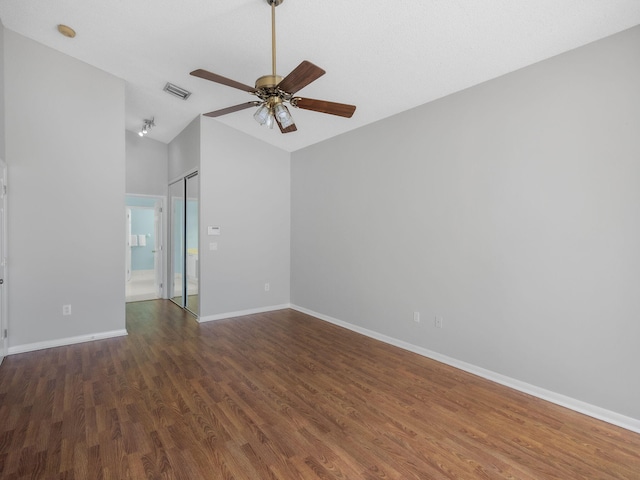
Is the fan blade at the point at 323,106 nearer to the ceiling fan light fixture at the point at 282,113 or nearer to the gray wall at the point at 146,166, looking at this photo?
the ceiling fan light fixture at the point at 282,113

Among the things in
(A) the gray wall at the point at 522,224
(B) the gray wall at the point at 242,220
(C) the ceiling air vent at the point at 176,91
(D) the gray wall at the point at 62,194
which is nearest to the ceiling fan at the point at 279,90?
(A) the gray wall at the point at 522,224

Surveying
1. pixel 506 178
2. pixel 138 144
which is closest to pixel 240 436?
pixel 506 178

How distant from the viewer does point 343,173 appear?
4637 mm

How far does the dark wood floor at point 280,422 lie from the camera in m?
1.85

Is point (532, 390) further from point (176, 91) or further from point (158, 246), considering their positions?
point (158, 246)

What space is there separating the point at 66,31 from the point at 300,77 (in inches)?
119

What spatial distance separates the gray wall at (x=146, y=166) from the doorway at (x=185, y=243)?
0.30 meters

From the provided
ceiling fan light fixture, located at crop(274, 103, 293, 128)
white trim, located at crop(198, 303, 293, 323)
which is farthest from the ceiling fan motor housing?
white trim, located at crop(198, 303, 293, 323)

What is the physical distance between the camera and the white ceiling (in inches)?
91.6

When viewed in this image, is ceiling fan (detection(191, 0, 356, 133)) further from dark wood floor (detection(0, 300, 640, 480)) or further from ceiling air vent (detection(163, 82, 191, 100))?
dark wood floor (detection(0, 300, 640, 480))

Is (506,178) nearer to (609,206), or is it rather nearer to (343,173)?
(609,206)

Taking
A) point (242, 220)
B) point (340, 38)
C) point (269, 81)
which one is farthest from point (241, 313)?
point (340, 38)

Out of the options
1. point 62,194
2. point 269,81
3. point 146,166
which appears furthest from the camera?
point 146,166

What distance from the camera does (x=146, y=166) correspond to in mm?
6184
